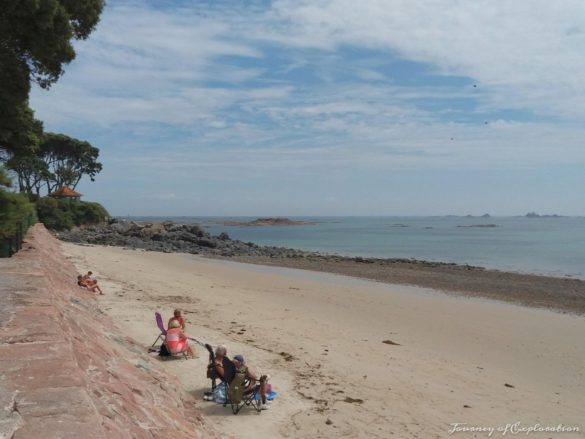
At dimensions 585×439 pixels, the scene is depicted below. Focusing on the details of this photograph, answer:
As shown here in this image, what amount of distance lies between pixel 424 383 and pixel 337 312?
6.76 metres

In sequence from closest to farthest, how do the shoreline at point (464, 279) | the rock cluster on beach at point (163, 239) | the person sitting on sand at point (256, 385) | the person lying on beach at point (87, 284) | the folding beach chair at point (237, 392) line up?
the folding beach chair at point (237, 392)
the person sitting on sand at point (256, 385)
the person lying on beach at point (87, 284)
the shoreline at point (464, 279)
the rock cluster on beach at point (163, 239)

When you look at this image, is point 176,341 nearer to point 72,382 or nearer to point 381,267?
point 72,382

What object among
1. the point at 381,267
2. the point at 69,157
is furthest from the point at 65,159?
the point at 381,267

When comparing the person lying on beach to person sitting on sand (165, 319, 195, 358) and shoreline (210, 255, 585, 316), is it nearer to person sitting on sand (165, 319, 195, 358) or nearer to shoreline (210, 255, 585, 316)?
person sitting on sand (165, 319, 195, 358)

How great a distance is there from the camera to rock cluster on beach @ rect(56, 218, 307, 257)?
135 feet

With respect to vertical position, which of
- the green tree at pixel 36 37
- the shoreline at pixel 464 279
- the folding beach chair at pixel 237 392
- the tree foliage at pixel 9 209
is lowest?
the shoreline at pixel 464 279

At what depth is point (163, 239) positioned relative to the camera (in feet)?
153

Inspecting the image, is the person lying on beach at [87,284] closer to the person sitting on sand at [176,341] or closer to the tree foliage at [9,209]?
the tree foliage at [9,209]

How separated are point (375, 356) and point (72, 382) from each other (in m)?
7.49

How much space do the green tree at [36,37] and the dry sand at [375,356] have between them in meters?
6.39

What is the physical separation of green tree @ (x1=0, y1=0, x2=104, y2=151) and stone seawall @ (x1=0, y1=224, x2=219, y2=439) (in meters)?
8.03

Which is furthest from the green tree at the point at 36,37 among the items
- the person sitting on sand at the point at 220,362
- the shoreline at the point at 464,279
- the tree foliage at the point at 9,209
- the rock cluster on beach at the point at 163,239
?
the rock cluster on beach at the point at 163,239

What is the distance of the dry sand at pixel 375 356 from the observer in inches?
272

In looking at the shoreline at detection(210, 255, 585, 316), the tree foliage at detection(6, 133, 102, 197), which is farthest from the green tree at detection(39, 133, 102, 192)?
the shoreline at detection(210, 255, 585, 316)
